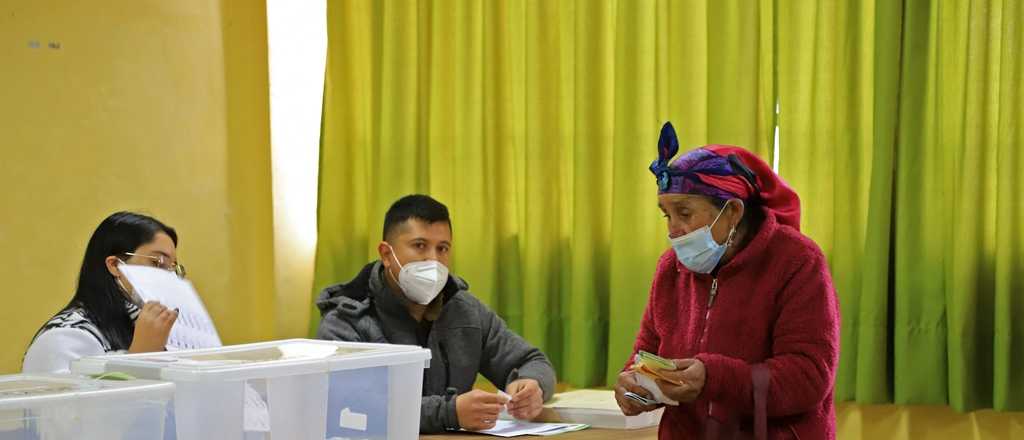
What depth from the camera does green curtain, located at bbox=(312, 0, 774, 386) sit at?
11.3 feet

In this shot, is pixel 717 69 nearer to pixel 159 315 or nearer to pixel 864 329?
pixel 864 329

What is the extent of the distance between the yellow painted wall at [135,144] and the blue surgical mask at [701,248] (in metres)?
2.25

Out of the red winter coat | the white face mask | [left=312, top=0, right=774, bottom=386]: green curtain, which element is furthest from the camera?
[left=312, top=0, right=774, bottom=386]: green curtain

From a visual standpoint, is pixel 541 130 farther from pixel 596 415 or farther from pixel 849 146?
pixel 596 415

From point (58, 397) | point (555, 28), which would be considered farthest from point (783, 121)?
point (58, 397)

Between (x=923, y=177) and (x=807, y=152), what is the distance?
0.34 meters

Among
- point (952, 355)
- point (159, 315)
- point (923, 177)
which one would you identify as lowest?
point (952, 355)

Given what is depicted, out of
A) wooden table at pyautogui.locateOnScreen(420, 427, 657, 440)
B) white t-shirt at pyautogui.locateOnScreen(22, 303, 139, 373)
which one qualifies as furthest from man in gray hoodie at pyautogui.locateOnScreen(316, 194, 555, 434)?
white t-shirt at pyautogui.locateOnScreen(22, 303, 139, 373)

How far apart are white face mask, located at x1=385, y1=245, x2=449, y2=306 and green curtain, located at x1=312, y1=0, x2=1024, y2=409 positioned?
88 centimetres

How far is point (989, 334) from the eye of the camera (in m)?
2.97

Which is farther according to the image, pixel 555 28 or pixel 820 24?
pixel 555 28

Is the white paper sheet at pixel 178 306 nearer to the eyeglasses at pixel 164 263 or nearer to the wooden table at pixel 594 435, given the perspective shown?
the eyeglasses at pixel 164 263

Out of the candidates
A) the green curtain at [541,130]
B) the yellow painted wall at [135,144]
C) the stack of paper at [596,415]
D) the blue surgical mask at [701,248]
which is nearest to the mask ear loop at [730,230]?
the blue surgical mask at [701,248]

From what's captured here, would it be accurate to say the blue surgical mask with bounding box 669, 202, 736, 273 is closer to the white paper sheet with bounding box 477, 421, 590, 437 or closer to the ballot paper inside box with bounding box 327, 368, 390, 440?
the white paper sheet with bounding box 477, 421, 590, 437
